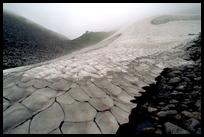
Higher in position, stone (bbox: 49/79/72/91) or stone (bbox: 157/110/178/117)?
stone (bbox: 49/79/72/91)

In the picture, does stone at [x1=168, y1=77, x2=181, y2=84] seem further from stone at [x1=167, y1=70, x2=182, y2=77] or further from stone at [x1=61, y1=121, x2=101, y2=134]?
stone at [x1=61, y1=121, x2=101, y2=134]

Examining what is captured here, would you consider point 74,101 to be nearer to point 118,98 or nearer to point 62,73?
point 118,98

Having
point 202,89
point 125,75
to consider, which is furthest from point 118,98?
point 202,89

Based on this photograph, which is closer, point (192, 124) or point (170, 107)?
point (192, 124)

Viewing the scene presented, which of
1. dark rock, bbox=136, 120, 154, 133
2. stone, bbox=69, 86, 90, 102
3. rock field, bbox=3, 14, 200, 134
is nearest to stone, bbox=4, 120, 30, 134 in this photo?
rock field, bbox=3, 14, 200, 134

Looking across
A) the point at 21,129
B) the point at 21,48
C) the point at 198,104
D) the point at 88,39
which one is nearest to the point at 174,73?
the point at 198,104

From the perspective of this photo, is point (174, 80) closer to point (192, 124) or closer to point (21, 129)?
point (192, 124)
